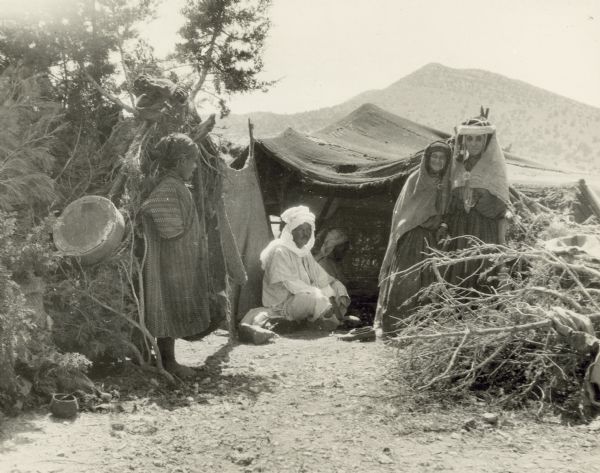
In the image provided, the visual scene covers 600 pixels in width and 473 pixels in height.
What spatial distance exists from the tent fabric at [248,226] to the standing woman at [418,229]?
176cm

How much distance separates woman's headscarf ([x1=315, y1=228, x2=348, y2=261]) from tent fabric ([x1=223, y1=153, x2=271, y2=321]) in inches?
32.3

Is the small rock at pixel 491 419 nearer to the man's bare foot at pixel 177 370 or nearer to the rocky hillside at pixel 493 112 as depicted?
the man's bare foot at pixel 177 370

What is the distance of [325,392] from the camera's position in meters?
4.89

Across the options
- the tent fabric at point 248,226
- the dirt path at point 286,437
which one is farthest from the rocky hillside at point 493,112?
the dirt path at point 286,437

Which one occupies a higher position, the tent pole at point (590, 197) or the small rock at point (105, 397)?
the tent pole at point (590, 197)

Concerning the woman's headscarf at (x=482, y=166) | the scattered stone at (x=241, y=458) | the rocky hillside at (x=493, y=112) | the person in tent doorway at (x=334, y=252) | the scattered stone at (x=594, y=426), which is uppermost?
the rocky hillside at (x=493, y=112)

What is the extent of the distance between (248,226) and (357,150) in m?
2.43

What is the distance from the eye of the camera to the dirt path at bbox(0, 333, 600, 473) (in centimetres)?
348

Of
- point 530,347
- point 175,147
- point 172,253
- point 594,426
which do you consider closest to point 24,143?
point 175,147

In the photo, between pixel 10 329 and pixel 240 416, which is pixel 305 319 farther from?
pixel 10 329

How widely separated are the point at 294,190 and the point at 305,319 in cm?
248

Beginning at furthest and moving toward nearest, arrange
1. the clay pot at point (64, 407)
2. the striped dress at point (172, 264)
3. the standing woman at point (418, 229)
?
1. the standing woman at point (418, 229)
2. the striped dress at point (172, 264)
3. the clay pot at point (64, 407)

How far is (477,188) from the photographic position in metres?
6.46

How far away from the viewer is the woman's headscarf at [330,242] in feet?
29.9
